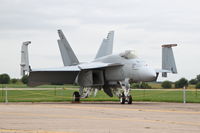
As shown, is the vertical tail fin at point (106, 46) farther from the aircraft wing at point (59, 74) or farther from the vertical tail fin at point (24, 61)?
the vertical tail fin at point (24, 61)

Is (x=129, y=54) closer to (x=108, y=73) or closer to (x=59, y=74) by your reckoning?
(x=108, y=73)

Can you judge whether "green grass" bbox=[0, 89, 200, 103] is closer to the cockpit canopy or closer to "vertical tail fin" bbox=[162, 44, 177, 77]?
"vertical tail fin" bbox=[162, 44, 177, 77]

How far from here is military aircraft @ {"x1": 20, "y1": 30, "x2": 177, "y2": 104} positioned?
2275 centimetres

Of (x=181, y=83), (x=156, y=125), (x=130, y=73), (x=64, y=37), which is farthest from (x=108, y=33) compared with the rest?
(x=181, y=83)

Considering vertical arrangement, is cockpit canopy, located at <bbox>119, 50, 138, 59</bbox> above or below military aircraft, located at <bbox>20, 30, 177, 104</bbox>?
above

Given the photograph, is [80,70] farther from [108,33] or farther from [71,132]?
[71,132]

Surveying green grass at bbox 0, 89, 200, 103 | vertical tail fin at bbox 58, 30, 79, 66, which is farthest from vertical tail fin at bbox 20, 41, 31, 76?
vertical tail fin at bbox 58, 30, 79, 66

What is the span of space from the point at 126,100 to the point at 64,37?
895cm

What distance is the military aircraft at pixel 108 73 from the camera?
22.8 m

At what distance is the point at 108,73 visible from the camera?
984 inches

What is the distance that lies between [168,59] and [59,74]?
6582 millimetres

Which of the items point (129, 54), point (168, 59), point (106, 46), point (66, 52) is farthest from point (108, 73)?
point (106, 46)

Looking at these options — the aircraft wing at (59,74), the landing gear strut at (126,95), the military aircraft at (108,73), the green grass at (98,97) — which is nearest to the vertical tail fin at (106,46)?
the green grass at (98,97)

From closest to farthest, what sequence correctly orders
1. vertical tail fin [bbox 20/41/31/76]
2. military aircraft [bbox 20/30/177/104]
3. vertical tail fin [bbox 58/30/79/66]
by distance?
military aircraft [bbox 20/30/177/104], vertical tail fin [bbox 20/41/31/76], vertical tail fin [bbox 58/30/79/66]
